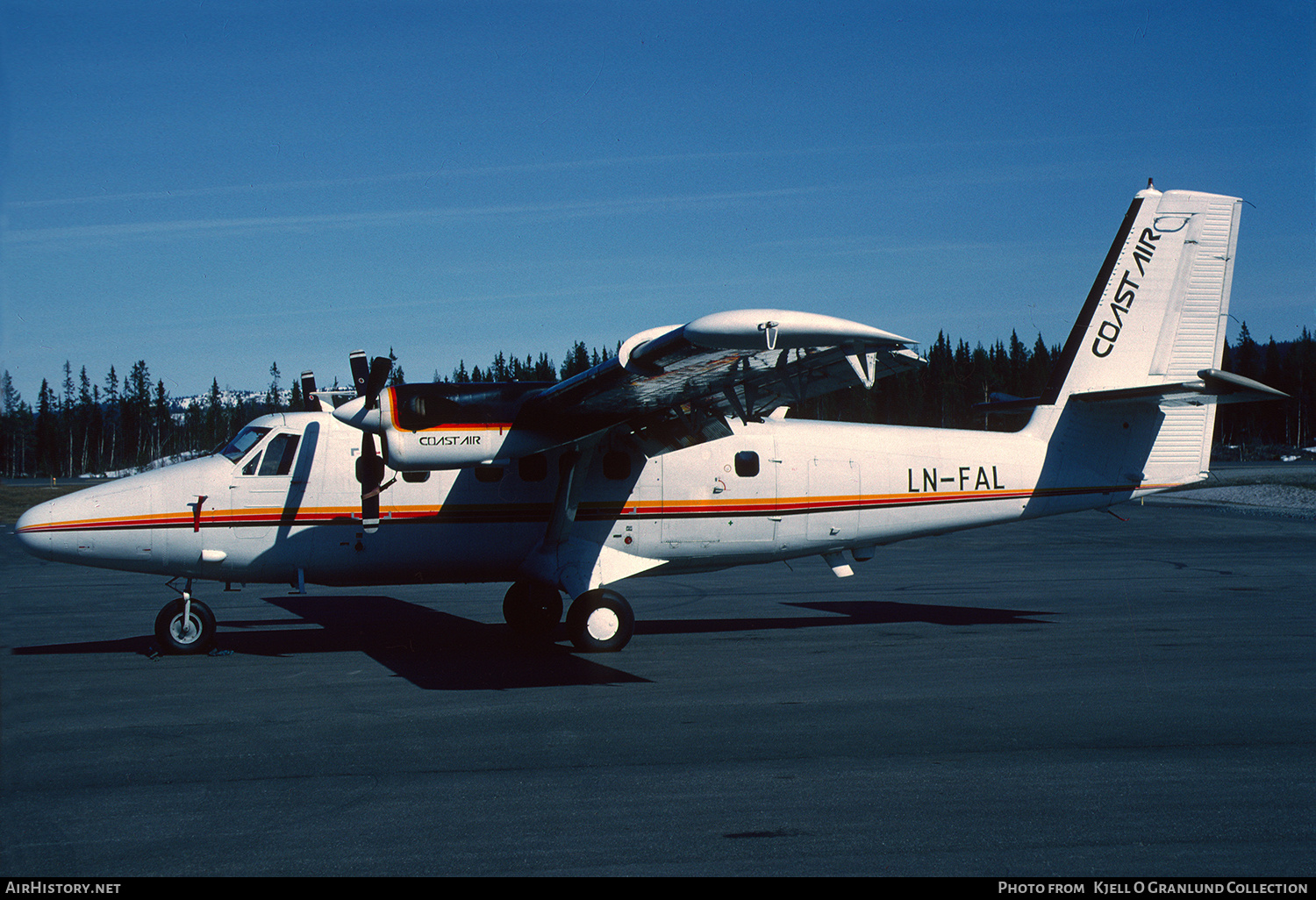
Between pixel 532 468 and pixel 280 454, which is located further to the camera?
pixel 532 468

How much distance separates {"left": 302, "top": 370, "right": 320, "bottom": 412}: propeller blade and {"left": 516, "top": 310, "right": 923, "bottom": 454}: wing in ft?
11.9

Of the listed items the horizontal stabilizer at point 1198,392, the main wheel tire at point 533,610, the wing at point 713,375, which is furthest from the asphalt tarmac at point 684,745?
the horizontal stabilizer at point 1198,392

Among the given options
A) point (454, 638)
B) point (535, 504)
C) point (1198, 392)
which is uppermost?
point (1198, 392)

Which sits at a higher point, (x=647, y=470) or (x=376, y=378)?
(x=376, y=378)

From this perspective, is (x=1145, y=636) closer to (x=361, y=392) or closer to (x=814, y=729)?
(x=814, y=729)

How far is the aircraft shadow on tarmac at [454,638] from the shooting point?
11156mm

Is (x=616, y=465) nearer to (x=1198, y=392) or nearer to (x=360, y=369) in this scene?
(x=360, y=369)

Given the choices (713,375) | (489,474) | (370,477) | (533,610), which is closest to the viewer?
(713,375)

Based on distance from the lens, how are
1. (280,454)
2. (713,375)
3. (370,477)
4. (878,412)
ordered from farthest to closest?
(878,412)
(280,454)
(370,477)
(713,375)

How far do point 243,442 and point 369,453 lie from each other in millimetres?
1960

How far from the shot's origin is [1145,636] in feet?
42.1

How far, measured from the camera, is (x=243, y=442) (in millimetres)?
13008

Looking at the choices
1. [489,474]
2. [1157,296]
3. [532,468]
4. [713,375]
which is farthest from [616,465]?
[1157,296]

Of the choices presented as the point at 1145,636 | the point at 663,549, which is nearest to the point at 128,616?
the point at 663,549
